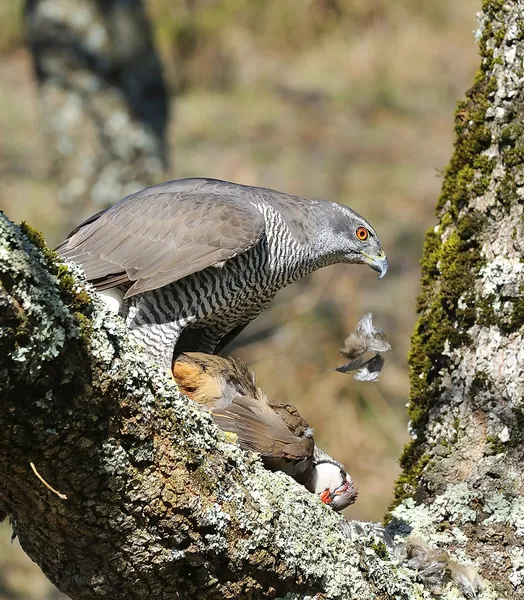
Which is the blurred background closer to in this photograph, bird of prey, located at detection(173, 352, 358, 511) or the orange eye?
the orange eye

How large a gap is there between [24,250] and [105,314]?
27 centimetres

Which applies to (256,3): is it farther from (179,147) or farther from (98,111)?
(98,111)

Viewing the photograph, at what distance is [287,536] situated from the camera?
2.22 metres

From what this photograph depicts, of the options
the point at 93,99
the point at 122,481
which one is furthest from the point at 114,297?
the point at 93,99

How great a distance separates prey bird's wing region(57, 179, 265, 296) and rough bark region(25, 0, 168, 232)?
2450 millimetres

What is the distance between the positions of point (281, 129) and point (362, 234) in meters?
8.58

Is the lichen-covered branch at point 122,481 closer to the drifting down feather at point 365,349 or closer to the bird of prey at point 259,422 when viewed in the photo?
the bird of prey at point 259,422

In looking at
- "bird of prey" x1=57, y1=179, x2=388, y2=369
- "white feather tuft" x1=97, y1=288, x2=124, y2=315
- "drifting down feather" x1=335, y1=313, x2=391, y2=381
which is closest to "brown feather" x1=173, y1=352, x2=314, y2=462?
"bird of prey" x1=57, y1=179, x2=388, y2=369

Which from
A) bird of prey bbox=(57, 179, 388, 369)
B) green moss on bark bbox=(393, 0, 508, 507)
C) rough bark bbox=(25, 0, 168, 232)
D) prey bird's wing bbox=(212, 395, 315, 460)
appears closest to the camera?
green moss on bark bbox=(393, 0, 508, 507)

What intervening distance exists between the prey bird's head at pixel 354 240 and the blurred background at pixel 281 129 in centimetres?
259

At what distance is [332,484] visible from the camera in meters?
3.38

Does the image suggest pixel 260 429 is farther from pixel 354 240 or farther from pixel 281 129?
pixel 281 129

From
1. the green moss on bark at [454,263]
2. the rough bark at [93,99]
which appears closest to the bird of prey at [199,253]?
the green moss on bark at [454,263]

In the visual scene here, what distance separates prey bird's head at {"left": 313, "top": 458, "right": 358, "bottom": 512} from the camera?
3371mm
